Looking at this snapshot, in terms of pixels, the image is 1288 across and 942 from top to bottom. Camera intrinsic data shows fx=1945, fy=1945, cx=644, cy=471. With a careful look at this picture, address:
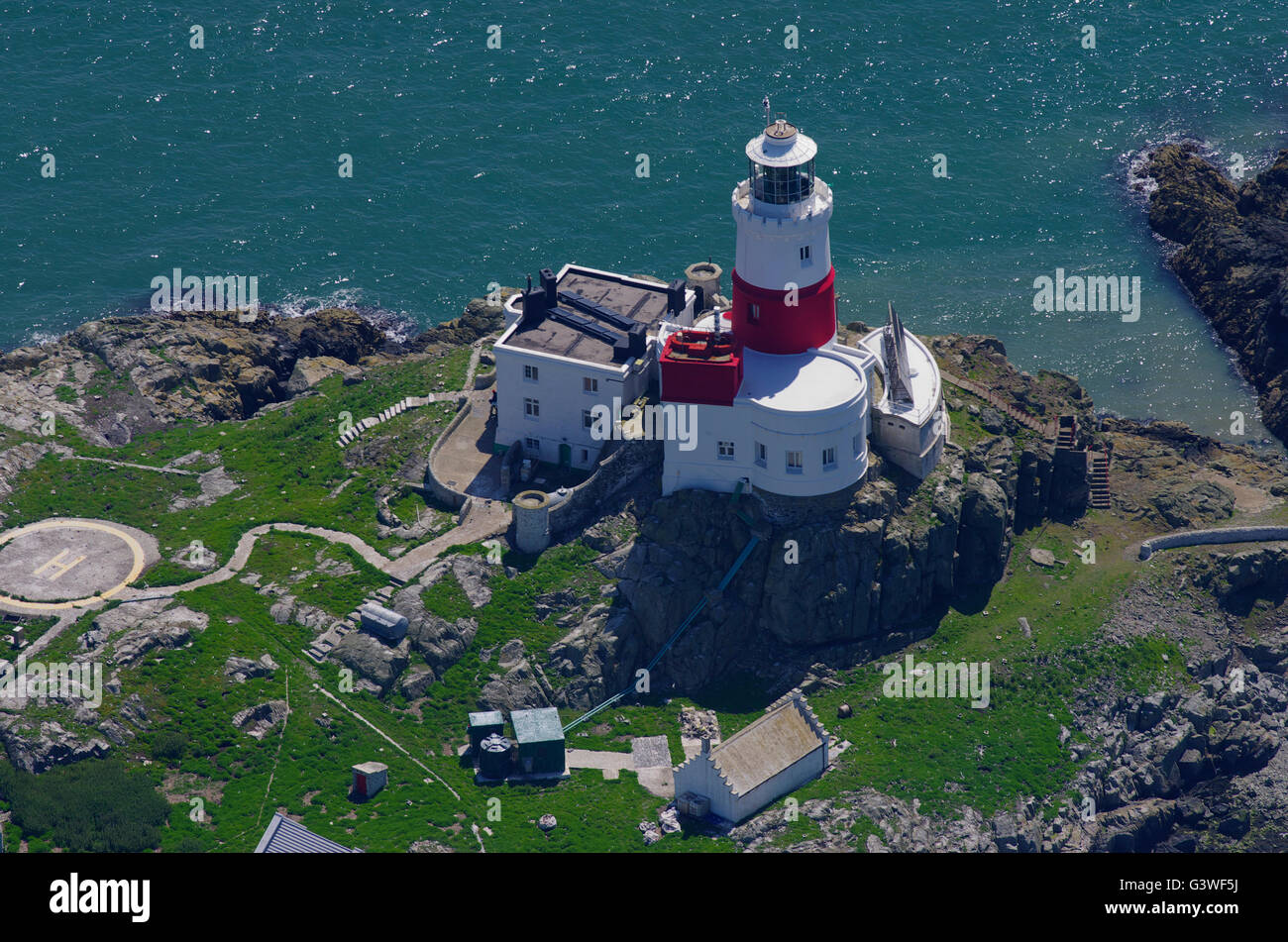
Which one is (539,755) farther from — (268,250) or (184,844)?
(268,250)

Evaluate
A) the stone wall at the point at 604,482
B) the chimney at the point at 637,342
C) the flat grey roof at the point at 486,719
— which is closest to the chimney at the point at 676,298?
the chimney at the point at 637,342

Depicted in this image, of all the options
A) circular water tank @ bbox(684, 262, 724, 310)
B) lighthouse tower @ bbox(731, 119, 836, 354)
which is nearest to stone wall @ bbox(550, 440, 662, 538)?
lighthouse tower @ bbox(731, 119, 836, 354)

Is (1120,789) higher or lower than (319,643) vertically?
lower

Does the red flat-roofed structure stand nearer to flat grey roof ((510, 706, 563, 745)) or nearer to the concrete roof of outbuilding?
the concrete roof of outbuilding

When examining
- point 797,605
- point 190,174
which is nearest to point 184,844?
point 797,605

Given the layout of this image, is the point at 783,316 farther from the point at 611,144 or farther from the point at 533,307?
the point at 611,144

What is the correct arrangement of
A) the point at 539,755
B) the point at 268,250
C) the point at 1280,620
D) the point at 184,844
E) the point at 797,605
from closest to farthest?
the point at 184,844 < the point at 539,755 < the point at 797,605 < the point at 1280,620 < the point at 268,250

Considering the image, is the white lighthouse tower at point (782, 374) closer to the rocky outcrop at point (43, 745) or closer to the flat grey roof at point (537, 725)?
the flat grey roof at point (537, 725)
